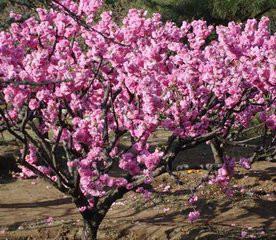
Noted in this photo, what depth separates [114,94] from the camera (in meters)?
6.86

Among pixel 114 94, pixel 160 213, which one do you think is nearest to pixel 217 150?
pixel 160 213

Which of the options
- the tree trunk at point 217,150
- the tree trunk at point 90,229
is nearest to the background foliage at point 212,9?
the tree trunk at point 217,150

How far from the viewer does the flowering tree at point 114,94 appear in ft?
19.8

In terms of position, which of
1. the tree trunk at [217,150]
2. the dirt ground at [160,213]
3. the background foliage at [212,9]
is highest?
the background foliage at [212,9]

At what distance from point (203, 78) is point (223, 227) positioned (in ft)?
9.74

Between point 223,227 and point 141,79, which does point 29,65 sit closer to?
point 141,79

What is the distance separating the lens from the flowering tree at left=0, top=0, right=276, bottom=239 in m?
6.03

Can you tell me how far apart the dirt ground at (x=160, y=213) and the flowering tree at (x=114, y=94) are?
2.79 feet

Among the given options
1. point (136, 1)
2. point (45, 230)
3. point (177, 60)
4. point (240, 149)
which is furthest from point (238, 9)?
point (45, 230)

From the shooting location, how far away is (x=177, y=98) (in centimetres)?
707

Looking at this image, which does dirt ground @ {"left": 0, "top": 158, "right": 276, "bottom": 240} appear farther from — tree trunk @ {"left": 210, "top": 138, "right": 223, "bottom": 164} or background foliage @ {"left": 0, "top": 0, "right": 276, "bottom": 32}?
background foliage @ {"left": 0, "top": 0, "right": 276, "bottom": 32}

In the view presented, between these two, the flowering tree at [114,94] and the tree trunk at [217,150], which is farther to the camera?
the tree trunk at [217,150]

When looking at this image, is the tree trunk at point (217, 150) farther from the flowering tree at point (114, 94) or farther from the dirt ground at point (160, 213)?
the flowering tree at point (114, 94)

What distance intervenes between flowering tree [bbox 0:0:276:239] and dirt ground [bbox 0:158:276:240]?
85 centimetres
